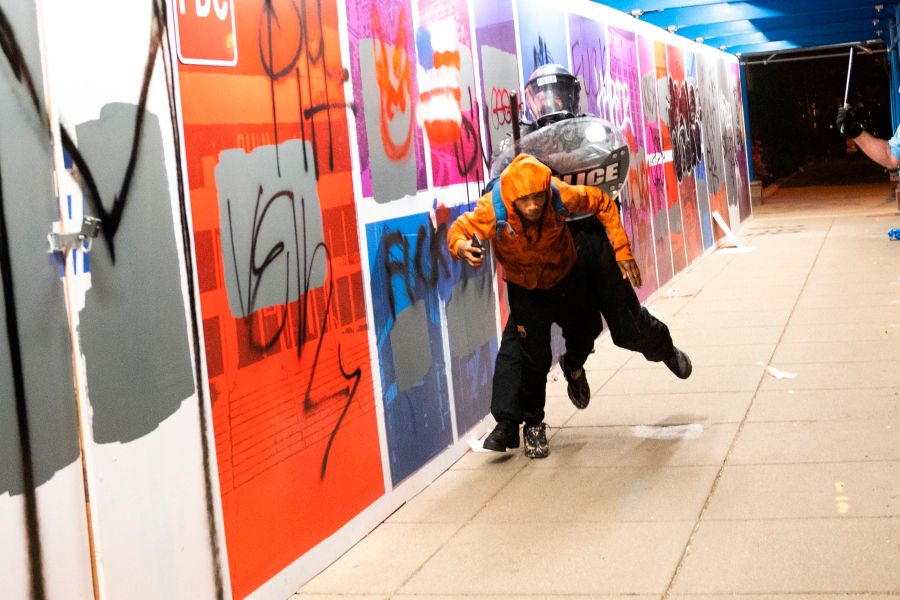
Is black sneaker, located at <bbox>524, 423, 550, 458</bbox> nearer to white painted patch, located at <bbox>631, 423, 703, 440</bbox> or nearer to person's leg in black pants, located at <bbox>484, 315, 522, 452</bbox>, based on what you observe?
person's leg in black pants, located at <bbox>484, 315, 522, 452</bbox>

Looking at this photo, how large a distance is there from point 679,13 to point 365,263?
12.2 m

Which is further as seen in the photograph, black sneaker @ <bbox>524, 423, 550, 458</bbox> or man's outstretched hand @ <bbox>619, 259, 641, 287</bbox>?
black sneaker @ <bbox>524, 423, 550, 458</bbox>

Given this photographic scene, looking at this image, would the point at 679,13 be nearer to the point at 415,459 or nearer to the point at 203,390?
the point at 415,459

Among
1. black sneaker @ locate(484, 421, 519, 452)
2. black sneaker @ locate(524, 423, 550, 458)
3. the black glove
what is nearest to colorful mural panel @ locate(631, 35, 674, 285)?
the black glove

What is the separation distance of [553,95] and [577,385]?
5.18 feet

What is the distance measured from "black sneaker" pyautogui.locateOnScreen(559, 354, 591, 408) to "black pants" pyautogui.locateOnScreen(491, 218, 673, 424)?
40 centimetres

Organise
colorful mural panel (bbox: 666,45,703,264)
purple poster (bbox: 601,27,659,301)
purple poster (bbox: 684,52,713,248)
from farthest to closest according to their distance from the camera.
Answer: purple poster (bbox: 684,52,713,248) → colorful mural panel (bbox: 666,45,703,264) → purple poster (bbox: 601,27,659,301)

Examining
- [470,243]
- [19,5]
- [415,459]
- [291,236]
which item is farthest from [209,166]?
[415,459]

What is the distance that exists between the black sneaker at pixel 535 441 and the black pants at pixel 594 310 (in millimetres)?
67

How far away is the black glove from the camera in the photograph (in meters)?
6.82

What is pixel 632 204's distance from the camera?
1092 centimetres

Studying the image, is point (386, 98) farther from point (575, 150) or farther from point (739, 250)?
point (739, 250)

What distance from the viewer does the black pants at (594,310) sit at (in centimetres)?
597

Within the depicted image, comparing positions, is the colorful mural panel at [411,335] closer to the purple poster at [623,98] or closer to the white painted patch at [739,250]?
the purple poster at [623,98]
